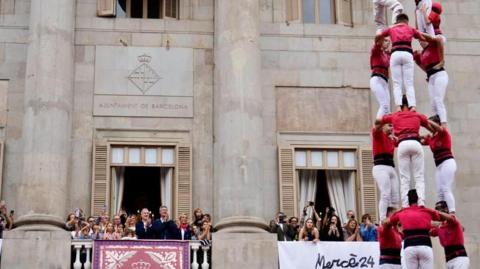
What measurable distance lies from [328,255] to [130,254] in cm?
541

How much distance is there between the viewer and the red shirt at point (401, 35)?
23.6m

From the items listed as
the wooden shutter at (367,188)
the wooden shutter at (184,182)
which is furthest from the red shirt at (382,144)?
the wooden shutter at (184,182)

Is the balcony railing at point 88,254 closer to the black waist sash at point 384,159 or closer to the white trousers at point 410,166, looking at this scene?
the black waist sash at point 384,159

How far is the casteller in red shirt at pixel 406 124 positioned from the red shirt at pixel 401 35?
158 cm

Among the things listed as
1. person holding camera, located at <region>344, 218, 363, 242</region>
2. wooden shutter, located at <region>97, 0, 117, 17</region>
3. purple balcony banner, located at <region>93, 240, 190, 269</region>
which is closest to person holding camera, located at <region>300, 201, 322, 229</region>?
person holding camera, located at <region>344, 218, 363, 242</region>

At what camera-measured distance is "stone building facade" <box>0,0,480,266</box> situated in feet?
108

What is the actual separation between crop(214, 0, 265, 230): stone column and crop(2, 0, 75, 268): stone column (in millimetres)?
4588

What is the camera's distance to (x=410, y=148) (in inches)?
891

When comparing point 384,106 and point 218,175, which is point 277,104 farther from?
point 384,106

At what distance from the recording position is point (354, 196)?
3491 cm

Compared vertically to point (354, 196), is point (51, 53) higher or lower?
higher

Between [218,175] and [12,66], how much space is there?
7.58 metres

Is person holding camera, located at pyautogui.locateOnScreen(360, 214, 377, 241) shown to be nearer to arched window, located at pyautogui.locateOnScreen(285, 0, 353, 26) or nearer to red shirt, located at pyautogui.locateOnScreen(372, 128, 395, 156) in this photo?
red shirt, located at pyautogui.locateOnScreen(372, 128, 395, 156)

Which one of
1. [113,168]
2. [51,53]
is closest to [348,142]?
[113,168]
